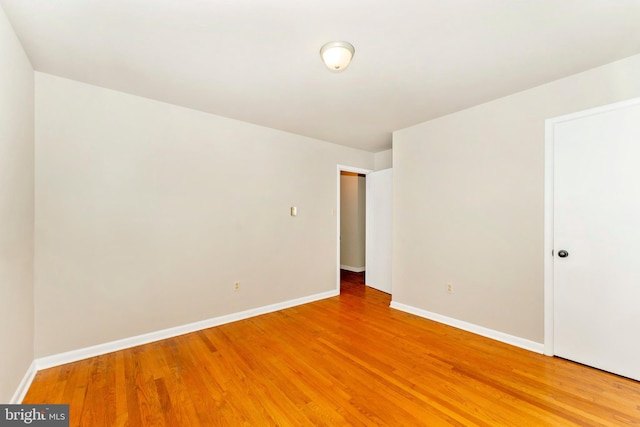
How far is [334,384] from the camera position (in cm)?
211

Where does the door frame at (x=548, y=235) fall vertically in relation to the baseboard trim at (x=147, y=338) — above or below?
above

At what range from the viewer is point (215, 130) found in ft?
10.8

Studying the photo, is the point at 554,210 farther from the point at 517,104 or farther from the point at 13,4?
the point at 13,4

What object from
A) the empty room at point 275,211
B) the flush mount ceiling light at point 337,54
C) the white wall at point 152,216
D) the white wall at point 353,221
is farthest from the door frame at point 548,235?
the white wall at point 353,221

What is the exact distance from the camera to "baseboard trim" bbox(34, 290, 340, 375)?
2369 mm

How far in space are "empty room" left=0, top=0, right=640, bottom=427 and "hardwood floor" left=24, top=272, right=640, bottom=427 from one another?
0.06 feet

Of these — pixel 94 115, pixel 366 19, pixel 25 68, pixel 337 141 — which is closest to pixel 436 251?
pixel 337 141

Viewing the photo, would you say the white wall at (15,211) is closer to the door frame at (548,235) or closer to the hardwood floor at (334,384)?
the hardwood floor at (334,384)

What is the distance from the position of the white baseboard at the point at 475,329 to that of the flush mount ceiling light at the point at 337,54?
3034mm

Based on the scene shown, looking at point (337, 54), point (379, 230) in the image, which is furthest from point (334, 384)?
point (379, 230)

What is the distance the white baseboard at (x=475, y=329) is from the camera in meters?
2.62

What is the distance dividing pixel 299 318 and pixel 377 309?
1119 millimetres

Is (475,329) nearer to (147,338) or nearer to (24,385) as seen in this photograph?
(147,338)

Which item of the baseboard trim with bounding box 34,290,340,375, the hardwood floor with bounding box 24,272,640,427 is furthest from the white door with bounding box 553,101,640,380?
the baseboard trim with bounding box 34,290,340,375
